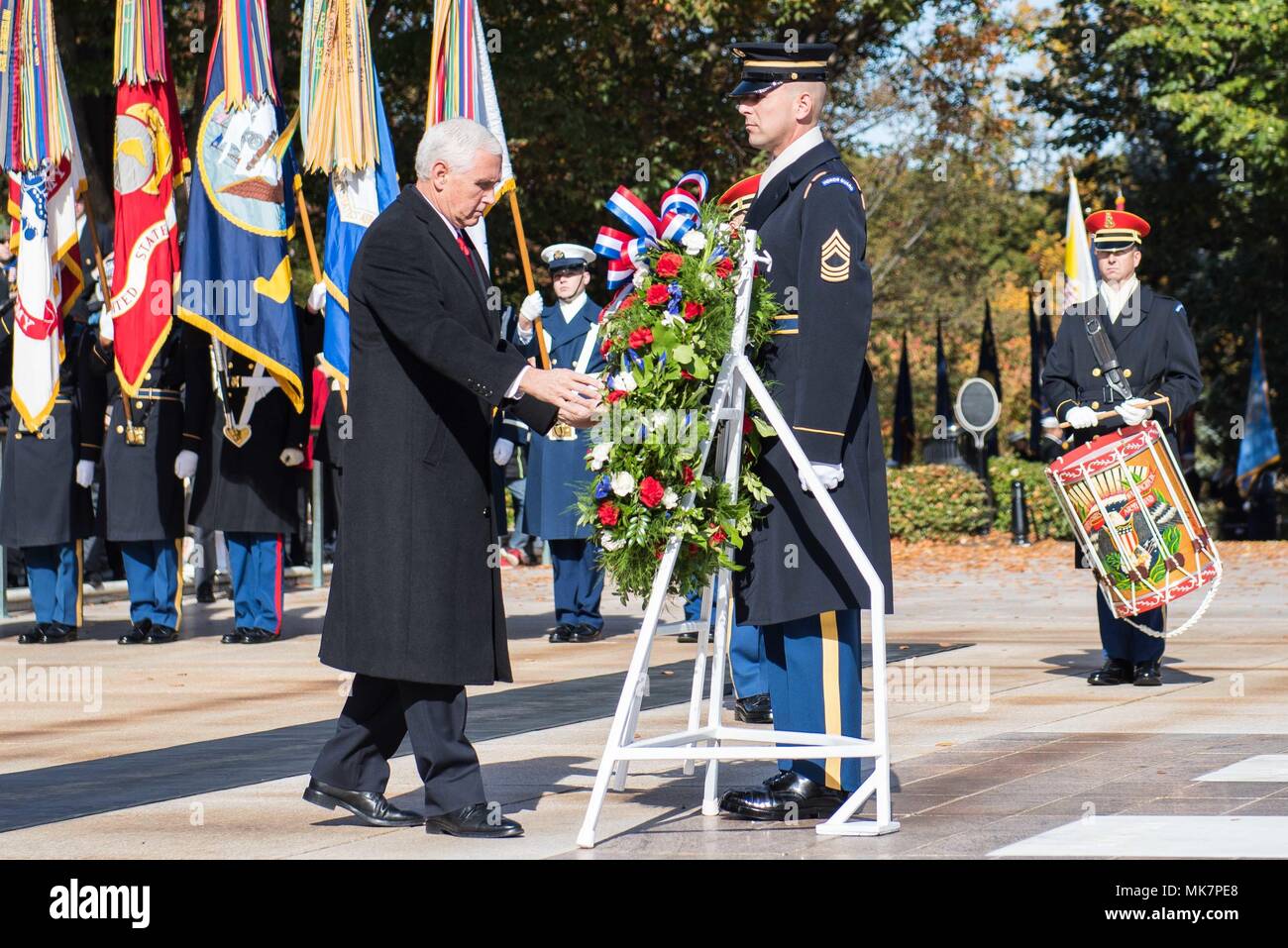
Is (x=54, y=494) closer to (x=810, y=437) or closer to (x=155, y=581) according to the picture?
(x=155, y=581)

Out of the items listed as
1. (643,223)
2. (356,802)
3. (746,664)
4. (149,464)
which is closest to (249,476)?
(149,464)

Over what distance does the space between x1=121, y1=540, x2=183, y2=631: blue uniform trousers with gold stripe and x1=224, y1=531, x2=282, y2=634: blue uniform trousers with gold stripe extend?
0.41m

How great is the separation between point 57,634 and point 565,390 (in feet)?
25.0

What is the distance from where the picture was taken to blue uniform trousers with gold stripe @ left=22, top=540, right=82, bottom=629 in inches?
476

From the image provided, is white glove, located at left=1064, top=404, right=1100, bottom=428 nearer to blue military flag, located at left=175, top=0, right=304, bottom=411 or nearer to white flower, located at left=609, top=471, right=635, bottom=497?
white flower, located at left=609, top=471, right=635, bottom=497

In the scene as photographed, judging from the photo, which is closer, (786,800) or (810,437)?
(810,437)

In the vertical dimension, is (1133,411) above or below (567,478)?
above

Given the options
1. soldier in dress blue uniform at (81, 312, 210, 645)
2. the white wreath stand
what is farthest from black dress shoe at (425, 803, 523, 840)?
soldier in dress blue uniform at (81, 312, 210, 645)

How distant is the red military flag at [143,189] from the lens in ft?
37.8

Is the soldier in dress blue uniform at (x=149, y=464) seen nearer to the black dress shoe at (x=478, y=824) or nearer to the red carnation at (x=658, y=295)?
the black dress shoe at (x=478, y=824)

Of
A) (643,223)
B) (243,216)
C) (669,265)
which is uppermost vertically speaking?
(243,216)

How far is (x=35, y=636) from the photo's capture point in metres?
12.0

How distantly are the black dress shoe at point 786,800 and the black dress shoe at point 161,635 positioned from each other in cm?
689
